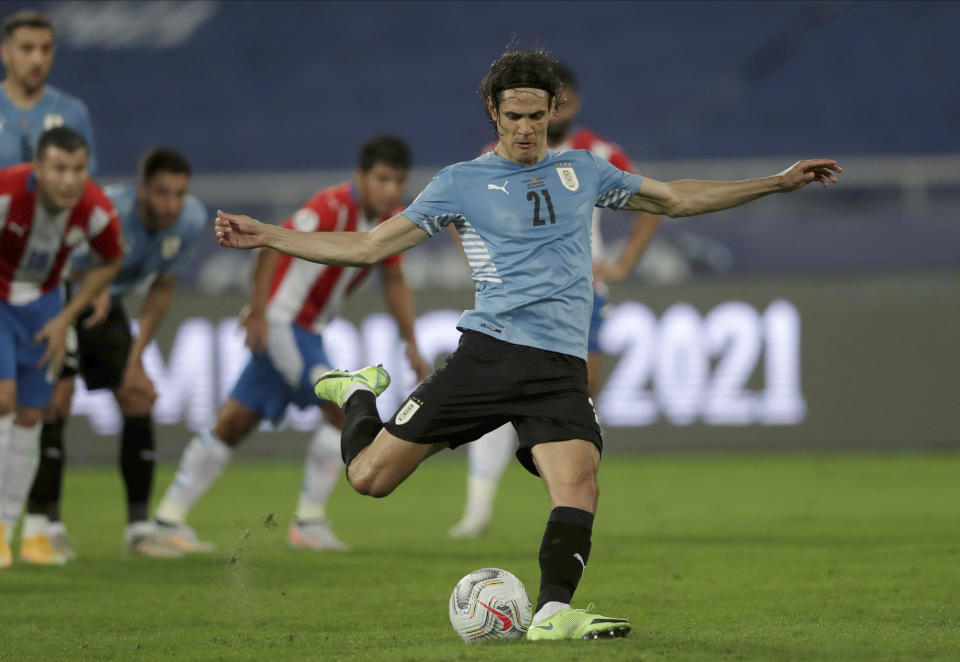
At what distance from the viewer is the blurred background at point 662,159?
39.6 feet

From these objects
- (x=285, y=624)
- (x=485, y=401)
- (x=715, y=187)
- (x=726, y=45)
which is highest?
(x=726, y=45)

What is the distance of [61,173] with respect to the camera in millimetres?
6336

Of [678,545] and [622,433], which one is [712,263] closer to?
[622,433]

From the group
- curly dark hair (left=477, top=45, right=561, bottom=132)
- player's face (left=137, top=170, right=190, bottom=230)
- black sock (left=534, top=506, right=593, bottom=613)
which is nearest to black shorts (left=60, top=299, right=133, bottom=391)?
player's face (left=137, top=170, right=190, bottom=230)

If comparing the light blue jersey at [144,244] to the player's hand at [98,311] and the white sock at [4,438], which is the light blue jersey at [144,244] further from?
the white sock at [4,438]

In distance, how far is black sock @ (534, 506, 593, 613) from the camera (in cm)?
433

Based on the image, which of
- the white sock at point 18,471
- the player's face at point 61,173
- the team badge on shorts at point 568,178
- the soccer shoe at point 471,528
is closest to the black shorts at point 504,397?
the team badge on shorts at point 568,178

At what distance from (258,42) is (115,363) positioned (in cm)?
1281

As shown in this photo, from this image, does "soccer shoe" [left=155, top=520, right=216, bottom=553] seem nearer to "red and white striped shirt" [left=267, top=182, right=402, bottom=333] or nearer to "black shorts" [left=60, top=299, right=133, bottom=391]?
"black shorts" [left=60, top=299, right=133, bottom=391]

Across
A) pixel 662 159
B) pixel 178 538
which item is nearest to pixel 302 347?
pixel 178 538

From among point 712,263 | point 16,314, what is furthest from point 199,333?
point 16,314

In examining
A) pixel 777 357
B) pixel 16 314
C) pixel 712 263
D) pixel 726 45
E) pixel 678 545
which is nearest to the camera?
pixel 16 314

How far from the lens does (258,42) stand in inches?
768

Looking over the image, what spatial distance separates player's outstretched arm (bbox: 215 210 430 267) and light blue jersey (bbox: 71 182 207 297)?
10.3ft
